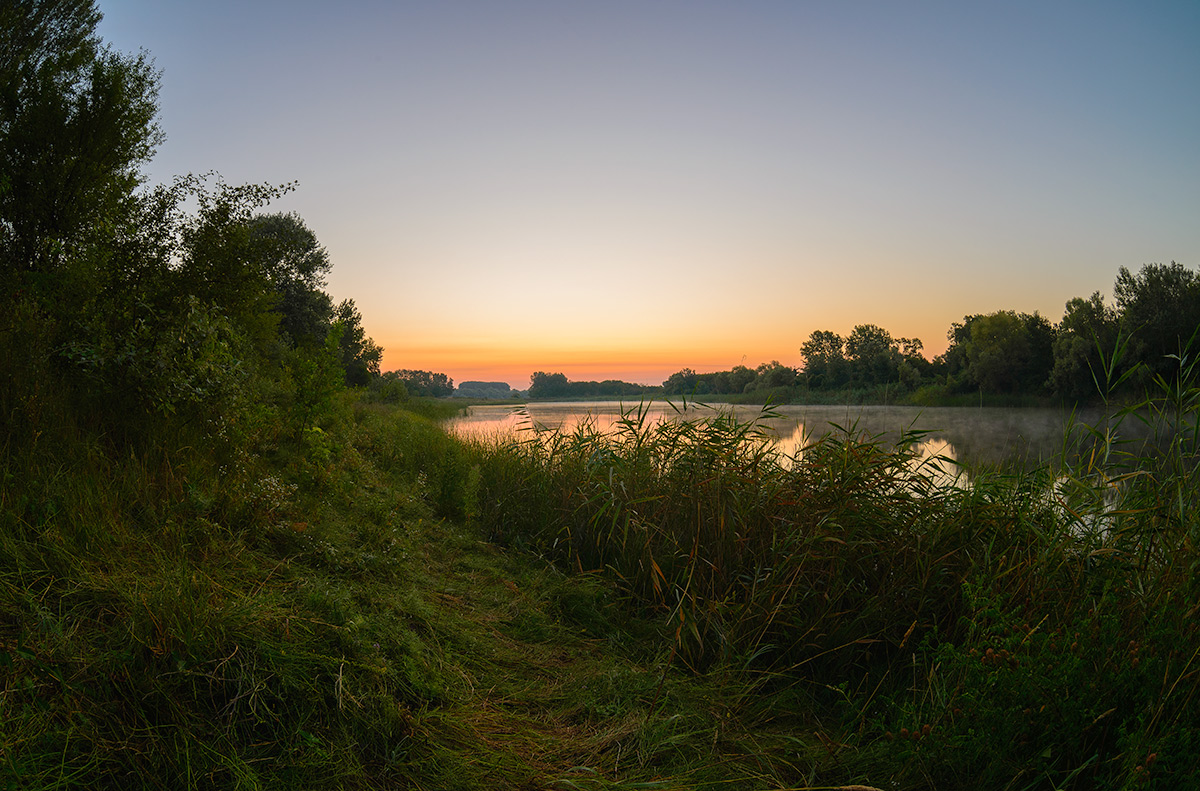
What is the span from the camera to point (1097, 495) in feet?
12.1

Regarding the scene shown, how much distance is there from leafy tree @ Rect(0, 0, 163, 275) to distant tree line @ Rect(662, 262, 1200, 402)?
19.6ft

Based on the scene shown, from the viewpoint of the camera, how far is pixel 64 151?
20.5 feet

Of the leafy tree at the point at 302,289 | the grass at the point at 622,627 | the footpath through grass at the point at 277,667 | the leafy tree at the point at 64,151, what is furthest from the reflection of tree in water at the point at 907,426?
the leafy tree at the point at 302,289

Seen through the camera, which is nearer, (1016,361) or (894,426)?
(894,426)

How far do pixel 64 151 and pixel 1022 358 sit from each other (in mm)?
23473

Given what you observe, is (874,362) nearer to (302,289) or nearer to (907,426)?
(907,426)

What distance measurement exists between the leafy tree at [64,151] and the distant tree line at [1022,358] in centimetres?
598

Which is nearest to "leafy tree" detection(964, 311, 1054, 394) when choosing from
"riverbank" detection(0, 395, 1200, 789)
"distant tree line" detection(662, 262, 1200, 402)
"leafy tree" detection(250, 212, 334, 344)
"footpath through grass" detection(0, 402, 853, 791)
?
"distant tree line" detection(662, 262, 1200, 402)

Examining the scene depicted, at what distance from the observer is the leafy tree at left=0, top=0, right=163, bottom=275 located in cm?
532

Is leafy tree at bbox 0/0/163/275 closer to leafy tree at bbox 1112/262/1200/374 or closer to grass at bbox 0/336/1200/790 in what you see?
grass at bbox 0/336/1200/790

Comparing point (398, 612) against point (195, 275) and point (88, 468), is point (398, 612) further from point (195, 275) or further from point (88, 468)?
point (195, 275)

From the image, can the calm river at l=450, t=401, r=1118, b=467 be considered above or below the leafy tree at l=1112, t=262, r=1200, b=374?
below

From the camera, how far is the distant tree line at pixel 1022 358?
28.1ft

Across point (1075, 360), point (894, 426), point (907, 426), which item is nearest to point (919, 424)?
point (1075, 360)
